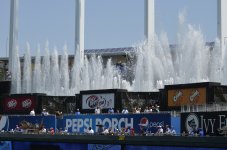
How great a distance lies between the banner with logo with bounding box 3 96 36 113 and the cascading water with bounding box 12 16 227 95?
28.4ft

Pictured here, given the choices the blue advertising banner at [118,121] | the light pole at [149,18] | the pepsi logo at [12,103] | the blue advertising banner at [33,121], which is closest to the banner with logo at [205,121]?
the blue advertising banner at [118,121]

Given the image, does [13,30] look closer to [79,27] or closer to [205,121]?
[79,27]

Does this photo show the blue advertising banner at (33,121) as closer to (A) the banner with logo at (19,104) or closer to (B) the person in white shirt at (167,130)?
(A) the banner with logo at (19,104)

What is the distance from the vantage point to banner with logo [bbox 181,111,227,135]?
62.3 ft

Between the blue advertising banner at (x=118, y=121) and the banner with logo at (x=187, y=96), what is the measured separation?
171 centimetres

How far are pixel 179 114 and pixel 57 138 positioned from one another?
16.3 feet

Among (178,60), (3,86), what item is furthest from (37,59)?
(178,60)

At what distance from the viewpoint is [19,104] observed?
110 feet

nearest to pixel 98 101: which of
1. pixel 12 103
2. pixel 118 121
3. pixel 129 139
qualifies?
pixel 118 121

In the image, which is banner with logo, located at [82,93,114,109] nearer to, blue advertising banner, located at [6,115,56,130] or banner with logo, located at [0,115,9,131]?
blue advertising banner, located at [6,115,56,130]

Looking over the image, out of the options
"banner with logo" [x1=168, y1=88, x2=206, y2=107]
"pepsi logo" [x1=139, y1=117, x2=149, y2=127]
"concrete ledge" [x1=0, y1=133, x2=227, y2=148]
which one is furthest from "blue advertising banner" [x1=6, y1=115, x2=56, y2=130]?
"banner with logo" [x1=168, y1=88, x2=206, y2=107]

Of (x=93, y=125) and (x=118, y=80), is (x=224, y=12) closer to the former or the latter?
(x=118, y=80)

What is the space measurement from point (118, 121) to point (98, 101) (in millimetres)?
4212

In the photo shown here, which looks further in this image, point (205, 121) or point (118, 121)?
point (118, 121)
